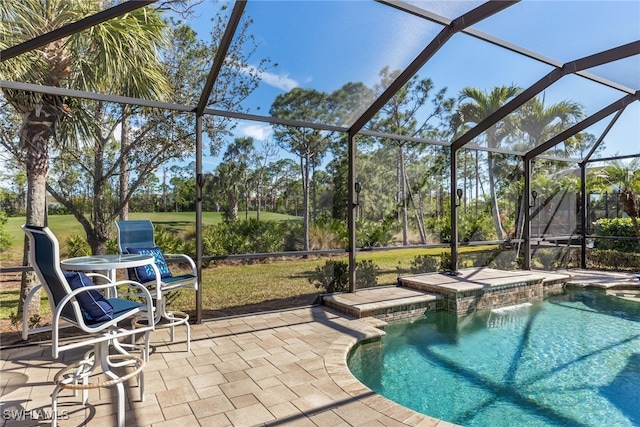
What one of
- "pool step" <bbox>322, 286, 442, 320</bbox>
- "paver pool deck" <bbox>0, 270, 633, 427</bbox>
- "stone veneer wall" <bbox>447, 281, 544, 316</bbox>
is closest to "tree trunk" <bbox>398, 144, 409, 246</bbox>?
"pool step" <bbox>322, 286, 442, 320</bbox>

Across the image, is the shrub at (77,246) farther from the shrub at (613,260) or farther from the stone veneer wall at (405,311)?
the shrub at (613,260)

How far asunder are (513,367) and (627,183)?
27.2 ft

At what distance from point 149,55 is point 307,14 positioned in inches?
92.0

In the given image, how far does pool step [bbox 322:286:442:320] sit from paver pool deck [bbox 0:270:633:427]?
2.38 feet

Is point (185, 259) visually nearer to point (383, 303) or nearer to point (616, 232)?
point (383, 303)

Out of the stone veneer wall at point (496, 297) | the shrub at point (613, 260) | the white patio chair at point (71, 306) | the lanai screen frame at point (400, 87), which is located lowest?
the stone veneer wall at point (496, 297)

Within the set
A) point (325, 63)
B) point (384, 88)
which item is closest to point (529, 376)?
point (384, 88)

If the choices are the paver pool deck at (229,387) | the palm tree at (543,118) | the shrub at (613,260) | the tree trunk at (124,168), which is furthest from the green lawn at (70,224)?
the shrub at (613,260)

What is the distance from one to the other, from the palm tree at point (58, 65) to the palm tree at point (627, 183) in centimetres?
1111

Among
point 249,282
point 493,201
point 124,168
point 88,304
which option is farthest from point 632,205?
point 88,304

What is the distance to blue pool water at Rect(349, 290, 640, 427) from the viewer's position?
3270 millimetres

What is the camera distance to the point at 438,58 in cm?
557

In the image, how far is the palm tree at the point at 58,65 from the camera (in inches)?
179

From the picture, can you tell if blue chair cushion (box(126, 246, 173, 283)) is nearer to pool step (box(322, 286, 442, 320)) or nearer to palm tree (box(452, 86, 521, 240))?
pool step (box(322, 286, 442, 320))
